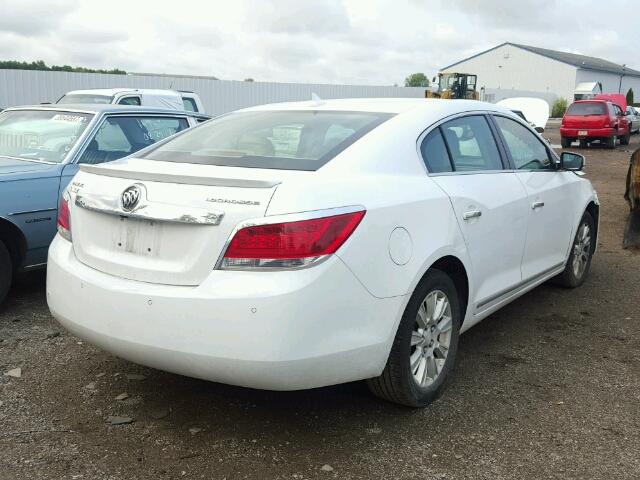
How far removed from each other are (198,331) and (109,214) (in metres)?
0.75

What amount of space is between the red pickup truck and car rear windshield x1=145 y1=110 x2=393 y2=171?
22336 millimetres

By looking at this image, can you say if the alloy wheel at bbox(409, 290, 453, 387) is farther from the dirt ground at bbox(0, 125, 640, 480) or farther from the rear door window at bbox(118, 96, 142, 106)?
the rear door window at bbox(118, 96, 142, 106)

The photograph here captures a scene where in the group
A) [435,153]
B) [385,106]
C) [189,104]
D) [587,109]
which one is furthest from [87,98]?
[587,109]

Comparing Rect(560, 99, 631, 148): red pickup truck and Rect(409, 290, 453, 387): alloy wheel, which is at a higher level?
Rect(409, 290, 453, 387): alloy wheel

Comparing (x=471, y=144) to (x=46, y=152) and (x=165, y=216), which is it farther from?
(x=46, y=152)

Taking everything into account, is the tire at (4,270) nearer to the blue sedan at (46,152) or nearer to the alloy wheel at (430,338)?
the blue sedan at (46,152)

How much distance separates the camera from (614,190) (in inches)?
513

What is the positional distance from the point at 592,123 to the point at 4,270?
2287 centimetres

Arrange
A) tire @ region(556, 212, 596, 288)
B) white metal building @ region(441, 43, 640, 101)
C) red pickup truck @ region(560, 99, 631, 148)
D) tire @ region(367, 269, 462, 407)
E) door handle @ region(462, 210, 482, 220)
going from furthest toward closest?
white metal building @ region(441, 43, 640, 101), red pickup truck @ region(560, 99, 631, 148), tire @ region(556, 212, 596, 288), door handle @ region(462, 210, 482, 220), tire @ region(367, 269, 462, 407)

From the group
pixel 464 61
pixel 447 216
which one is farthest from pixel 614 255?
pixel 464 61

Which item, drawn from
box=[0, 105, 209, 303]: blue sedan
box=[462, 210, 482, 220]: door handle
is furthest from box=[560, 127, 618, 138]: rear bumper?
box=[462, 210, 482, 220]: door handle

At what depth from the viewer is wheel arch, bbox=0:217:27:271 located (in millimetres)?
4812

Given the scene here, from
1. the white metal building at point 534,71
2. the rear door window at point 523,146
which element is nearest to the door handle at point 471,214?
the rear door window at point 523,146

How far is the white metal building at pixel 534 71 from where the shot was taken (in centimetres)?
7262
